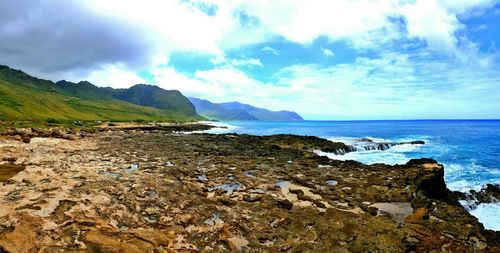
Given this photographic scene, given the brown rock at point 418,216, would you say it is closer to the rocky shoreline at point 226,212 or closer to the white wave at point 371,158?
the rocky shoreline at point 226,212

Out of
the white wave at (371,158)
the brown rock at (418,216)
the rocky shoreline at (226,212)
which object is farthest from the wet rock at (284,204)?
the white wave at (371,158)

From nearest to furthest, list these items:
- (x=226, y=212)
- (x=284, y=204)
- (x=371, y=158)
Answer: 1. (x=226, y=212)
2. (x=284, y=204)
3. (x=371, y=158)

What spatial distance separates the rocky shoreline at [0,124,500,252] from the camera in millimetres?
12664

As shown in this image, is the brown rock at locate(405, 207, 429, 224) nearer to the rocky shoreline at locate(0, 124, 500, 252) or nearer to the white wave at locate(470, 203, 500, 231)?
the rocky shoreline at locate(0, 124, 500, 252)

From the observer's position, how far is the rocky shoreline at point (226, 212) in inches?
499

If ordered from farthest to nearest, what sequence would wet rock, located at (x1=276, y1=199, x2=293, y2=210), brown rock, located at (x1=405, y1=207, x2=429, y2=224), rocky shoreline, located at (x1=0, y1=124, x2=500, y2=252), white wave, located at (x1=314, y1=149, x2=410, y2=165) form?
white wave, located at (x1=314, y1=149, x2=410, y2=165), wet rock, located at (x1=276, y1=199, x2=293, y2=210), brown rock, located at (x1=405, y1=207, x2=429, y2=224), rocky shoreline, located at (x1=0, y1=124, x2=500, y2=252)

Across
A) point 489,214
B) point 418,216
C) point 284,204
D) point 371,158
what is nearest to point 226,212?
point 284,204

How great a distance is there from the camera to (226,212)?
1652 centimetres

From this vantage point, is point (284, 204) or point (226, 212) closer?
point (226, 212)

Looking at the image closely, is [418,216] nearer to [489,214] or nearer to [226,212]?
[226,212]

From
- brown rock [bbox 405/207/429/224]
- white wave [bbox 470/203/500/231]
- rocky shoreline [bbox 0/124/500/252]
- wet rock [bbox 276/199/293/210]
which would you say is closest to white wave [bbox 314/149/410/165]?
rocky shoreline [bbox 0/124/500/252]

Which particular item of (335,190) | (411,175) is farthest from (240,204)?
(411,175)

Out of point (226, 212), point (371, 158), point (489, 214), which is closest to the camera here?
point (226, 212)

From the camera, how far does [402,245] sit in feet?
43.4
